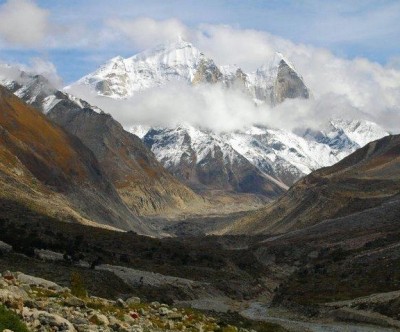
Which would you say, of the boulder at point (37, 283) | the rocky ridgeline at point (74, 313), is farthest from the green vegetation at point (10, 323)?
the boulder at point (37, 283)

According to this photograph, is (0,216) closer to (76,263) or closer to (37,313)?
(76,263)

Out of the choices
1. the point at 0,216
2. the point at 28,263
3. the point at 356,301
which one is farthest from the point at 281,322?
the point at 0,216

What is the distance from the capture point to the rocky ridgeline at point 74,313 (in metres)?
25.0

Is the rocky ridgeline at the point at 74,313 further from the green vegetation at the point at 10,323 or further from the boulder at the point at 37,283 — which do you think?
the green vegetation at the point at 10,323

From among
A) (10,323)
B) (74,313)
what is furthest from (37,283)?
(10,323)

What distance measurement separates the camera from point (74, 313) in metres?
29.8

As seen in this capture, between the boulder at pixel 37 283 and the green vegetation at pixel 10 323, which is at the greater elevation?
the boulder at pixel 37 283

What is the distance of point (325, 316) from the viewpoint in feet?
240

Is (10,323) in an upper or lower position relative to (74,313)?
lower

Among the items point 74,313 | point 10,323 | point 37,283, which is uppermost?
point 37,283

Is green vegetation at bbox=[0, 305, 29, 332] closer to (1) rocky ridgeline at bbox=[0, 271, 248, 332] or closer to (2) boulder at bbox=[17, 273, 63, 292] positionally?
(1) rocky ridgeline at bbox=[0, 271, 248, 332]

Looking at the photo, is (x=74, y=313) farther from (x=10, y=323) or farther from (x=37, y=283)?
(x=37, y=283)

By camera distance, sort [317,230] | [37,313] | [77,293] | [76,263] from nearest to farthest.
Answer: [37,313]
[77,293]
[76,263]
[317,230]

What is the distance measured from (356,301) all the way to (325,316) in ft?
19.3
